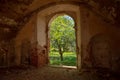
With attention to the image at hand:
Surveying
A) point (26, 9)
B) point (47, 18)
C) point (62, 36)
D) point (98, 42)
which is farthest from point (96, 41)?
point (62, 36)

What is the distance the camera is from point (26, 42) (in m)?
8.62

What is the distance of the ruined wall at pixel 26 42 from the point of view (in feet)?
27.9

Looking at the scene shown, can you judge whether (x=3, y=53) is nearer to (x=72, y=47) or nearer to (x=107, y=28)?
(x=107, y=28)

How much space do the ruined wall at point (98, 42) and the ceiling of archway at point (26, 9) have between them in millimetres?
392

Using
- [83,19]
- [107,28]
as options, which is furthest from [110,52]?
[83,19]

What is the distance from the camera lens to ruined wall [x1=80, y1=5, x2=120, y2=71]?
6.72 m

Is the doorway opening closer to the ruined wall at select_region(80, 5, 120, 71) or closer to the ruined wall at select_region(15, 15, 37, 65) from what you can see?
the ruined wall at select_region(15, 15, 37, 65)

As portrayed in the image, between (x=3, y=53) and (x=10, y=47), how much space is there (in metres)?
0.46

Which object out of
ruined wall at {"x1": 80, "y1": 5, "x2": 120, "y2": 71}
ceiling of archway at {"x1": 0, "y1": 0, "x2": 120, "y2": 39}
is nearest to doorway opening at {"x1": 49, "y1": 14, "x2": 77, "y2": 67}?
ceiling of archway at {"x1": 0, "y1": 0, "x2": 120, "y2": 39}

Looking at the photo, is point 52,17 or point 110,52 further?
point 52,17

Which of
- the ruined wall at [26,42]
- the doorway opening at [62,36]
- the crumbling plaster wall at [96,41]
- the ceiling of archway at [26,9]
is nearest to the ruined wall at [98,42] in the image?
the crumbling plaster wall at [96,41]

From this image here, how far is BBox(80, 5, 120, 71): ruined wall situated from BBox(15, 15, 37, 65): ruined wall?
263cm

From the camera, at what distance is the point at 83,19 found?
7352 millimetres

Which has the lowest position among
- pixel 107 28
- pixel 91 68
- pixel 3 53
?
pixel 91 68
